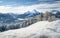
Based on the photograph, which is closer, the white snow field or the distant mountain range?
the white snow field

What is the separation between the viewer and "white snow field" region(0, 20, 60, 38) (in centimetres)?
176

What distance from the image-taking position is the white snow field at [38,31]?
176 centimetres

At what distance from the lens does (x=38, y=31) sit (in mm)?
1802

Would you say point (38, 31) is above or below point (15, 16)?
below

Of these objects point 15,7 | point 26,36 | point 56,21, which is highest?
point 15,7

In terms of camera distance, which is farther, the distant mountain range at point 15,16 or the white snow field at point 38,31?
the distant mountain range at point 15,16

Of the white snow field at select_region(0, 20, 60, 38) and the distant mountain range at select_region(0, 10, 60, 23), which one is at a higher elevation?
the distant mountain range at select_region(0, 10, 60, 23)

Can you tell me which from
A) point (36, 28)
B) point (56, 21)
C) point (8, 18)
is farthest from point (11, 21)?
point (56, 21)

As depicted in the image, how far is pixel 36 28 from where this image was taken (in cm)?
183

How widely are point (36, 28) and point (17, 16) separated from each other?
0.30 metres

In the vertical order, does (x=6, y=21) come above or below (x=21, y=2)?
below

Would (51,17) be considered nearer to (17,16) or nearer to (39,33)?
(39,33)

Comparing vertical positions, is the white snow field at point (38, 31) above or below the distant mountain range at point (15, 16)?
below

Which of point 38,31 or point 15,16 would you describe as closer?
point 38,31
